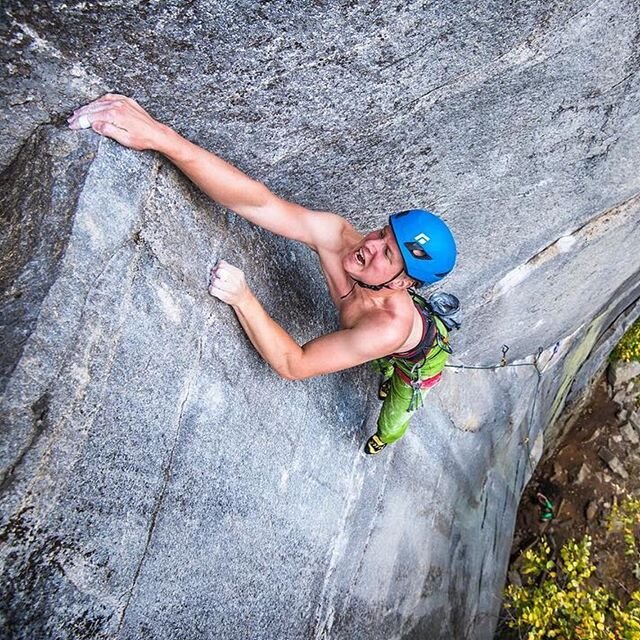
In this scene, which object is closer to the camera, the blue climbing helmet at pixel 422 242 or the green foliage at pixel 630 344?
the blue climbing helmet at pixel 422 242

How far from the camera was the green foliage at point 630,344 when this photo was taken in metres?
10.3

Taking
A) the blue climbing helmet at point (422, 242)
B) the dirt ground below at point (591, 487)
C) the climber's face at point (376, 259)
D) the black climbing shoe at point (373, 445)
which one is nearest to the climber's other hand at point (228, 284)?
the climber's face at point (376, 259)

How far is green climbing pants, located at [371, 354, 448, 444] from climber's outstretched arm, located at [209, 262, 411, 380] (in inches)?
41.2

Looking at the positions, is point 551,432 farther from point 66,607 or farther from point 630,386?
point 66,607

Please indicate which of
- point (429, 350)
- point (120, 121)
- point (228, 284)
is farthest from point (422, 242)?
point (120, 121)

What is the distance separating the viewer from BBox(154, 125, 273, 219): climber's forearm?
217 centimetres

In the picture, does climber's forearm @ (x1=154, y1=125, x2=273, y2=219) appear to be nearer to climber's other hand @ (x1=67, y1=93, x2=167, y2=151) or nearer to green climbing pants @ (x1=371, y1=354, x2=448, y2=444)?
climber's other hand @ (x1=67, y1=93, x2=167, y2=151)

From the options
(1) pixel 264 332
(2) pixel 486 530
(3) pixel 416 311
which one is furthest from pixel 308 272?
(2) pixel 486 530

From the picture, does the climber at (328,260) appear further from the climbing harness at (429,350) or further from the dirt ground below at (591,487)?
the dirt ground below at (591,487)

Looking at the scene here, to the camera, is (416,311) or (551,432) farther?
(551,432)

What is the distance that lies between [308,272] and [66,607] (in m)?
2.10

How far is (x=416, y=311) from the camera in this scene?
11.1ft

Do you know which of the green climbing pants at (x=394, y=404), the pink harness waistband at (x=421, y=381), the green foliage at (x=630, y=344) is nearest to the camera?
the pink harness waistband at (x=421, y=381)

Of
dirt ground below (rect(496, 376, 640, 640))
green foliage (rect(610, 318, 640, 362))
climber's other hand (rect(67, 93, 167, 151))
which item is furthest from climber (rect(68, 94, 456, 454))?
green foliage (rect(610, 318, 640, 362))
